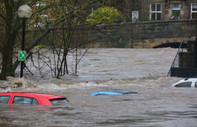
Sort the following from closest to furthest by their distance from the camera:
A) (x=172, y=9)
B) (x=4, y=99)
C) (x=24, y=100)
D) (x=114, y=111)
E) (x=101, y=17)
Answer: (x=24, y=100) → (x=114, y=111) → (x=4, y=99) → (x=101, y=17) → (x=172, y=9)

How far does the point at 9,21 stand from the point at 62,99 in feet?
36.3

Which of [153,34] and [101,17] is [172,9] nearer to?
[153,34]

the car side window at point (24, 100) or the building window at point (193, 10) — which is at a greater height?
the building window at point (193, 10)

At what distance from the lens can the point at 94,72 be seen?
34.2m

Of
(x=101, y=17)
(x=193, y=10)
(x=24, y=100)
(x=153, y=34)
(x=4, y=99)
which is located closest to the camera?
(x=24, y=100)

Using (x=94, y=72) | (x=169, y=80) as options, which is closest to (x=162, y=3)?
(x=94, y=72)

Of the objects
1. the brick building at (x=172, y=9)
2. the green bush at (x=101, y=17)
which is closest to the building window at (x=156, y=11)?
the brick building at (x=172, y=9)

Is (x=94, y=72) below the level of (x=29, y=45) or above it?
below

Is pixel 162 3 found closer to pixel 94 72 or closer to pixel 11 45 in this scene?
pixel 94 72

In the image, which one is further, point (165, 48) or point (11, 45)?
point (165, 48)

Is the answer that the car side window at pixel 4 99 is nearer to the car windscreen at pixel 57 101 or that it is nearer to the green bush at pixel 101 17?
the car windscreen at pixel 57 101

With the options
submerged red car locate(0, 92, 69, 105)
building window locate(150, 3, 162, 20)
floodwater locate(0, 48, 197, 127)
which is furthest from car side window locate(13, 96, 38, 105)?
building window locate(150, 3, 162, 20)

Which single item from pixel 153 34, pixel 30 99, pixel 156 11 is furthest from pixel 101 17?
pixel 156 11

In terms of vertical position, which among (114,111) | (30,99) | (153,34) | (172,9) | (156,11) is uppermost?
(172,9)
